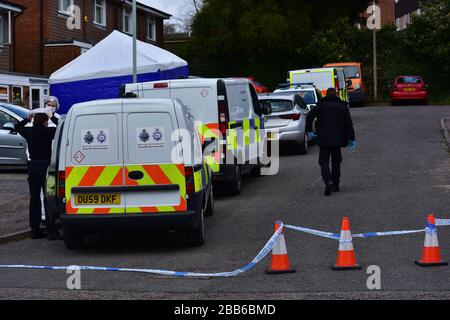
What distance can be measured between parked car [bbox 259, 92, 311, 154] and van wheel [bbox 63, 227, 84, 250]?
10.7m

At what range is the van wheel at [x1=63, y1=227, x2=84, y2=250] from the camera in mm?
10484

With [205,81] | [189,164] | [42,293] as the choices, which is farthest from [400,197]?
[42,293]

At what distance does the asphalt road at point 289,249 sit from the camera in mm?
8008

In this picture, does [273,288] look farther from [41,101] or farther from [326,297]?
[41,101]

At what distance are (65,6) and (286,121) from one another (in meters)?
20.1

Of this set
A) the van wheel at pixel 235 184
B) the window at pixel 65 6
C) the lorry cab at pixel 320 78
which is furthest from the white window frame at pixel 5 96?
the van wheel at pixel 235 184

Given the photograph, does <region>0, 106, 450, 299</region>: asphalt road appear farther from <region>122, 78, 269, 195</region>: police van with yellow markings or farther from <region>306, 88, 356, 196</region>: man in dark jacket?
<region>122, 78, 269, 195</region>: police van with yellow markings

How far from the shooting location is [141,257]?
10117mm

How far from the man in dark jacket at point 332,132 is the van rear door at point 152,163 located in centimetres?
503

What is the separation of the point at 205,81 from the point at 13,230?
4.14m

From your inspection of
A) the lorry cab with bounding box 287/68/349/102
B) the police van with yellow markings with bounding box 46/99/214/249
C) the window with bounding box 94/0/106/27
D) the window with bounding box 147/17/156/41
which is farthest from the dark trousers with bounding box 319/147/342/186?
the window with bounding box 147/17/156/41

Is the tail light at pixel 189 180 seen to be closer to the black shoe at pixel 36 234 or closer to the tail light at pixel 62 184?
the tail light at pixel 62 184

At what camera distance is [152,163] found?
10.2m
